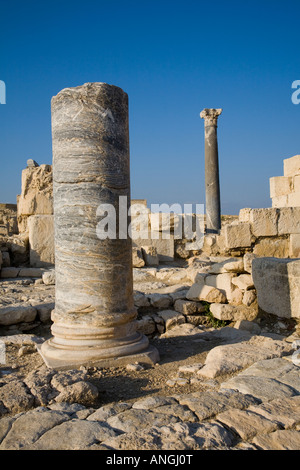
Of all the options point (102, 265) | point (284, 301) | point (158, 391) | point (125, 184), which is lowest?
point (158, 391)

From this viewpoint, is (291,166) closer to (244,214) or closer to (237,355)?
(244,214)

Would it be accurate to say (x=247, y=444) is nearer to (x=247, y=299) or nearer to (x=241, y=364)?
(x=241, y=364)

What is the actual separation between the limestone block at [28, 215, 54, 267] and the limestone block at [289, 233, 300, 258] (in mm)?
5746

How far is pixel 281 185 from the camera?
42.6 ft

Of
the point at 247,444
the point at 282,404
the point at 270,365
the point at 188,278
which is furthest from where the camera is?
the point at 188,278

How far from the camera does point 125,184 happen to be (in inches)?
192

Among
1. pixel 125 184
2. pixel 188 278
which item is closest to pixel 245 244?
pixel 188 278

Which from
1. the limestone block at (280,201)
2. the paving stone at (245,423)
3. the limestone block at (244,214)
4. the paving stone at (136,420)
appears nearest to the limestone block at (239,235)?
the limestone block at (244,214)

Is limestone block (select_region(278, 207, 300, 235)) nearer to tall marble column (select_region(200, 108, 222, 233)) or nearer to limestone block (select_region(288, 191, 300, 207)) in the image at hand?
limestone block (select_region(288, 191, 300, 207))

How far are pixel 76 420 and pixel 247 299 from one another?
4.39 meters

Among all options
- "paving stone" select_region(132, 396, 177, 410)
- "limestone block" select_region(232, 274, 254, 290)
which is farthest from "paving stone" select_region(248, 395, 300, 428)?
"limestone block" select_region(232, 274, 254, 290)

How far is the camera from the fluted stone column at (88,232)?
15.0 feet

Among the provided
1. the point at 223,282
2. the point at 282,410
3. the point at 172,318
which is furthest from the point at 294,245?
the point at 282,410

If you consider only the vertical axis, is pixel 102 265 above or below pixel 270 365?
above
